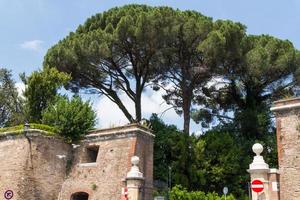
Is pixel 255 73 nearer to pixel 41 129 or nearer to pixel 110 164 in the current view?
pixel 110 164

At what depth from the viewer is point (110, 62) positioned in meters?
27.3

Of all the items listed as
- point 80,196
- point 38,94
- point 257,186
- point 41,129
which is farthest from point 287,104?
point 38,94

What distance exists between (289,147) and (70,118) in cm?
996

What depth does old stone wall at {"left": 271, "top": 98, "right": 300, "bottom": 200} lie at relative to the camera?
15.9 meters

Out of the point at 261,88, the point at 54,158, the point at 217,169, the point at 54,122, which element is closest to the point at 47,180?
Answer: the point at 54,158

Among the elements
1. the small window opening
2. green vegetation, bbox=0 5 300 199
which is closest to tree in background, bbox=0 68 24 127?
green vegetation, bbox=0 5 300 199

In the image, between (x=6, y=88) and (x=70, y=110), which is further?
(x=6, y=88)

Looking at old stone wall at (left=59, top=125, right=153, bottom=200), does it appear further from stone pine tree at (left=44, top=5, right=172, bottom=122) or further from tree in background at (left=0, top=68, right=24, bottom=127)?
tree in background at (left=0, top=68, right=24, bottom=127)

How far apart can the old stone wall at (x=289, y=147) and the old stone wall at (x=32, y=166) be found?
32.5 ft

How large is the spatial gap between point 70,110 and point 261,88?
11987mm

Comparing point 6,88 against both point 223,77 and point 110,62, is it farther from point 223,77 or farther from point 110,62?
point 223,77

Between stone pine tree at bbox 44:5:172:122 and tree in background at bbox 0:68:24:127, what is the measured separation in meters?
7.35

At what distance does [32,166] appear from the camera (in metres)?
19.9

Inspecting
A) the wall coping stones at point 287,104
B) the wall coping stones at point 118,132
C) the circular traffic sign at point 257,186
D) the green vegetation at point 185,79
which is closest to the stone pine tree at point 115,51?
the green vegetation at point 185,79
